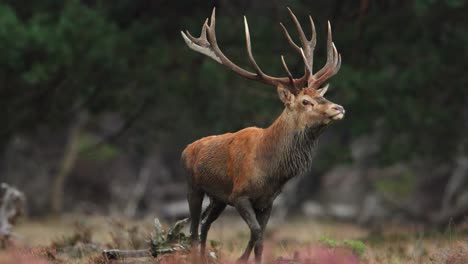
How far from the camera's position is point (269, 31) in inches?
643

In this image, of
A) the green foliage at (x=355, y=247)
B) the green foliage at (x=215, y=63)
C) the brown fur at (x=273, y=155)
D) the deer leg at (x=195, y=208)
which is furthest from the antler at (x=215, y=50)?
the green foliage at (x=215, y=63)

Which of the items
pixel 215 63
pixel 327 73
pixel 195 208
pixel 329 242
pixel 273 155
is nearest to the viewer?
pixel 273 155

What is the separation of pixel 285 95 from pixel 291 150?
481 mm

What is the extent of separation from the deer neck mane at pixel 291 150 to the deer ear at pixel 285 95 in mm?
111

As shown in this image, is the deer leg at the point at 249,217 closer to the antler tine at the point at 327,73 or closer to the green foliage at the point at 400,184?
the antler tine at the point at 327,73

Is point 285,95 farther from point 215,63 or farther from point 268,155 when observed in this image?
point 215,63

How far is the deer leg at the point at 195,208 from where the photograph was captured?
340 inches

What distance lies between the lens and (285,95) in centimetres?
802

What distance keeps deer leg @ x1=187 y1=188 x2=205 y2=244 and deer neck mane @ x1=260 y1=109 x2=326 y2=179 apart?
3.21 ft

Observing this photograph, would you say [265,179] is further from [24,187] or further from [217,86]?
[24,187]

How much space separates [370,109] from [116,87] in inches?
175

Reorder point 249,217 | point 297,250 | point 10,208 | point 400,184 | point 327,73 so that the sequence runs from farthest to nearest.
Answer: point 400,184
point 10,208
point 297,250
point 327,73
point 249,217

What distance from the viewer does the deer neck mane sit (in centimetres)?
789

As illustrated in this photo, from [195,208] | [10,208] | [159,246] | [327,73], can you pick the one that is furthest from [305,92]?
[10,208]
